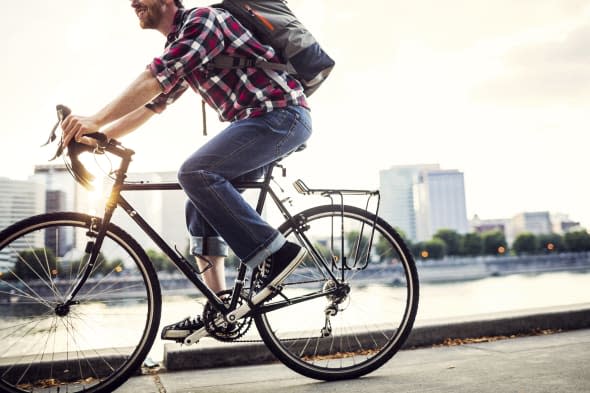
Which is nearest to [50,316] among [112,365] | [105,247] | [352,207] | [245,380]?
[105,247]

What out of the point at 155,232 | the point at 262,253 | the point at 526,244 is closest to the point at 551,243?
the point at 526,244

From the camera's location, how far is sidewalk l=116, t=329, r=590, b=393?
7.54 feet

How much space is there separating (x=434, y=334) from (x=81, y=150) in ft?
8.47

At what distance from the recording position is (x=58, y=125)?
227 cm

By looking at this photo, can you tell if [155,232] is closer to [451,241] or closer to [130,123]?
[130,123]

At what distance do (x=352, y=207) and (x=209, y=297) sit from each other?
35.5 inches

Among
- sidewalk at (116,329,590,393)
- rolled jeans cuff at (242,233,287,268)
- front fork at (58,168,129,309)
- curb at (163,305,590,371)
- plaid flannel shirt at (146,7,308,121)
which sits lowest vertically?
sidewalk at (116,329,590,393)

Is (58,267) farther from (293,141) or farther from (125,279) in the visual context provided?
(293,141)

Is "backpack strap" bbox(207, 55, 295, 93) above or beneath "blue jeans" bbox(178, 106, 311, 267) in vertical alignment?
above

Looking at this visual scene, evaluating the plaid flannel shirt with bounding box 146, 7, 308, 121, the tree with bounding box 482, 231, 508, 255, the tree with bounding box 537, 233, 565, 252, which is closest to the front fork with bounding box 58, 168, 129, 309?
the plaid flannel shirt with bounding box 146, 7, 308, 121

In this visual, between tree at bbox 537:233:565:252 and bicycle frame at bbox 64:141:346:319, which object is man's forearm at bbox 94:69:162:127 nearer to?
bicycle frame at bbox 64:141:346:319

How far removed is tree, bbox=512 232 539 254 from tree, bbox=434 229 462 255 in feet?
46.5

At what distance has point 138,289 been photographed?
8.05 feet

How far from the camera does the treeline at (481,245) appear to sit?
107500 mm
